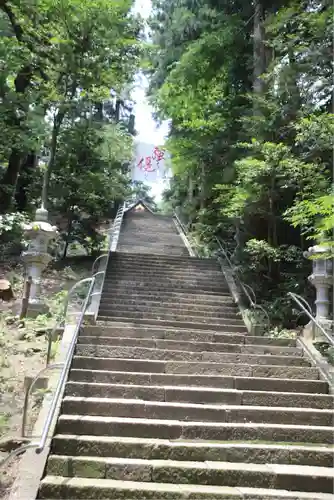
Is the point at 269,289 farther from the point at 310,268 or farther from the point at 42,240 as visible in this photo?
the point at 42,240

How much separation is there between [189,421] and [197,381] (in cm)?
79

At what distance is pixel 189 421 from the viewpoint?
5.16m

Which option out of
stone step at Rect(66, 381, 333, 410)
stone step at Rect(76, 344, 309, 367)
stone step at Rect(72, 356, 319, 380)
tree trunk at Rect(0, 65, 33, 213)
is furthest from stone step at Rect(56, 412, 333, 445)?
tree trunk at Rect(0, 65, 33, 213)

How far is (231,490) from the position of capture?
4121 mm

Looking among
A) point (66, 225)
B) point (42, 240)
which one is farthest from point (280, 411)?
point (66, 225)

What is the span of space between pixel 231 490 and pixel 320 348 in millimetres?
3867

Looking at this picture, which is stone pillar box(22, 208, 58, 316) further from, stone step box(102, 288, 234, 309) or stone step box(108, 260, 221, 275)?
stone step box(108, 260, 221, 275)

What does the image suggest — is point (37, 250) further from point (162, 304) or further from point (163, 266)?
point (163, 266)

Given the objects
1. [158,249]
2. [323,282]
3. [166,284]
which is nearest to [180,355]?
[323,282]

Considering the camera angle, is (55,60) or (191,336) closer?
(191,336)

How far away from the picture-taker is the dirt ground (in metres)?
4.86

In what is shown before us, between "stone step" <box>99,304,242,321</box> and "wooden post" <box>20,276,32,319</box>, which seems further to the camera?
"stone step" <box>99,304,242,321</box>

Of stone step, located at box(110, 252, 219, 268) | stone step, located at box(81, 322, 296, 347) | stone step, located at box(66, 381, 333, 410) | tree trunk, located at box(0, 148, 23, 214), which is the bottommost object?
stone step, located at box(66, 381, 333, 410)

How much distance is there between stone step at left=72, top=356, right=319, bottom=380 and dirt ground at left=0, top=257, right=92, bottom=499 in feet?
2.88
